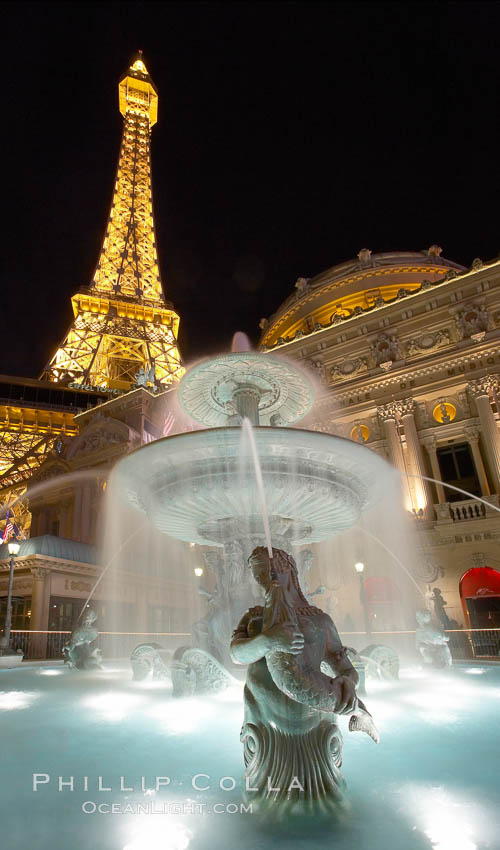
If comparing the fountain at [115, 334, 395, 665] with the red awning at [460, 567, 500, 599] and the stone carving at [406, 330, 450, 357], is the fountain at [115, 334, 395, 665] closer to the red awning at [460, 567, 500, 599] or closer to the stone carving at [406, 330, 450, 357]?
the red awning at [460, 567, 500, 599]

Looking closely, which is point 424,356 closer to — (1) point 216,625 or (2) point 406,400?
(2) point 406,400

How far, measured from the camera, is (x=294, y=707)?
2.91 meters

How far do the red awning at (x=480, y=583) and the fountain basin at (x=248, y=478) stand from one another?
13.1 metres

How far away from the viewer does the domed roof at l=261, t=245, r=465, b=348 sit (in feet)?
115

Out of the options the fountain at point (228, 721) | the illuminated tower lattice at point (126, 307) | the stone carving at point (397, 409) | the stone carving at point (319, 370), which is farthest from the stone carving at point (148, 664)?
the illuminated tower lattice at point (126, 307)

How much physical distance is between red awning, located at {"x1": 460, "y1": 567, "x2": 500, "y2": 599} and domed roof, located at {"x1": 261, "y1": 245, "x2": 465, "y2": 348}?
19.8 meters

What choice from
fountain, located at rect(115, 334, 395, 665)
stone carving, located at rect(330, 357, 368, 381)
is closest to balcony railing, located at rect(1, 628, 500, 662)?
fountain, located at rect(115, 334, 395, 665)

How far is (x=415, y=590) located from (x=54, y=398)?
43.9 meters

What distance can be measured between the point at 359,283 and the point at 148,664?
106ft

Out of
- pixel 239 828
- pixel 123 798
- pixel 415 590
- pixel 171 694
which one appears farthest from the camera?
pixel 415 590

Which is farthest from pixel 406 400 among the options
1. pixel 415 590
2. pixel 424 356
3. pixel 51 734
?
pixel 51 734

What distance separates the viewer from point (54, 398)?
5203 cm

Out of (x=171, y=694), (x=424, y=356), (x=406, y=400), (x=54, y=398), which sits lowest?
(x=171, y=694)

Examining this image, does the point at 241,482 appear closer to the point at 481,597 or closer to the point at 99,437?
the point at 481,597
